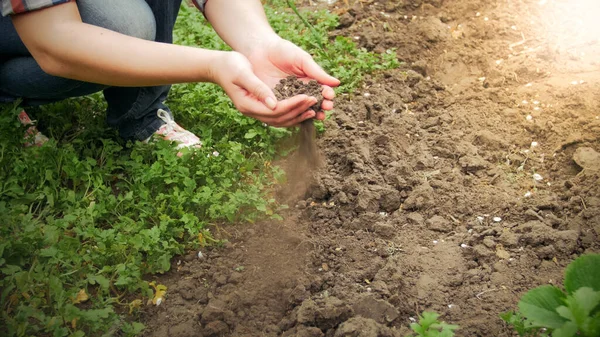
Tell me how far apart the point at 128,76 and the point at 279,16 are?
6.14ft

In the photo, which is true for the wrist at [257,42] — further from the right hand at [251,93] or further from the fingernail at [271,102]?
the fingernail at [271,102]

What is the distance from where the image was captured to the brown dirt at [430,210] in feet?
8.00

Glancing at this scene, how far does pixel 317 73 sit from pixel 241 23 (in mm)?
471

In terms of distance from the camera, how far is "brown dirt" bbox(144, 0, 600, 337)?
2.44m

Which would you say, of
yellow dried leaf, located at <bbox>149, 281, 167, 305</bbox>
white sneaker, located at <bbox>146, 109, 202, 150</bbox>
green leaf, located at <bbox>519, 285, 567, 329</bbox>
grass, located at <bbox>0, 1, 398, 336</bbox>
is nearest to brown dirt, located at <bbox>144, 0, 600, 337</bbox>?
yellow dried leaf, located at <bbox>149, 281, 167, 305</bbox>

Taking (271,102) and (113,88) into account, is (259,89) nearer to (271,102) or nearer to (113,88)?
(271,102)

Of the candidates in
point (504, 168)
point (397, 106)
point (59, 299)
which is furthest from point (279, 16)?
point (59, 299)

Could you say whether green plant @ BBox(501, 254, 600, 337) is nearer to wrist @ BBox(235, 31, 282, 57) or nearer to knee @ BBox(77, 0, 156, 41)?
wrist @ BBox(235, 31, 282, 57)

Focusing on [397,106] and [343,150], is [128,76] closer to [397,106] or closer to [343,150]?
[343,150]

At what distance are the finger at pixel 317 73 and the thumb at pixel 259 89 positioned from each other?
338 millimetres

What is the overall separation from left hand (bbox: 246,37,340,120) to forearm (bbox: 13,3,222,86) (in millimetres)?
347

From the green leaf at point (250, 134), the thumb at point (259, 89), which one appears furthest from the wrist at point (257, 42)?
the green leaf at point (250, 134)

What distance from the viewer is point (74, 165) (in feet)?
9.98

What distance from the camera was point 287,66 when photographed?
8.95 feet
